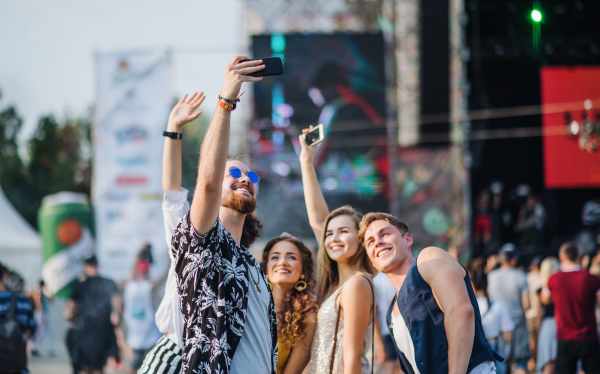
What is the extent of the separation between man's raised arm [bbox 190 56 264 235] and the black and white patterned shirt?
7 cm

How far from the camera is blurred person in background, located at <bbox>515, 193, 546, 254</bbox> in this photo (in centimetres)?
1340

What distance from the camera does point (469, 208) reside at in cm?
1282

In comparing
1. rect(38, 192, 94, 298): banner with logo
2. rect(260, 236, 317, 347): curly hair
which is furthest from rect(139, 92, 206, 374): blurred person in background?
rect(38, 192, 94, 298): banner with logo

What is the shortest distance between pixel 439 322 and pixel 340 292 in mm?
709

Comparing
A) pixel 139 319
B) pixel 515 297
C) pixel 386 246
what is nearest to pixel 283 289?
pixel 386 246

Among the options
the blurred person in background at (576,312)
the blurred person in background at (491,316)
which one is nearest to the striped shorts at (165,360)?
the blurred person in background at (491,316)

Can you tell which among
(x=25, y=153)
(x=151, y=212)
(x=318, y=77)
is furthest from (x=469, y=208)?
(x=25, y=153)

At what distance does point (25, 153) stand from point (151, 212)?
1030 inches

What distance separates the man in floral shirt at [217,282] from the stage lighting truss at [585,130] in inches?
470

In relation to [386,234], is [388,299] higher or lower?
lower

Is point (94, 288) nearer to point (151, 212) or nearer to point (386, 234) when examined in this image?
point (151, 212)

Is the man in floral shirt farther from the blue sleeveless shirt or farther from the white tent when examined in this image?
the white tent

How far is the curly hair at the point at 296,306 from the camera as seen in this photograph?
9.61 feet

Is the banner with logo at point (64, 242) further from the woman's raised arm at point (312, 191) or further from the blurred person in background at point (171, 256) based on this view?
the blurred person in background at point (171, 256)
